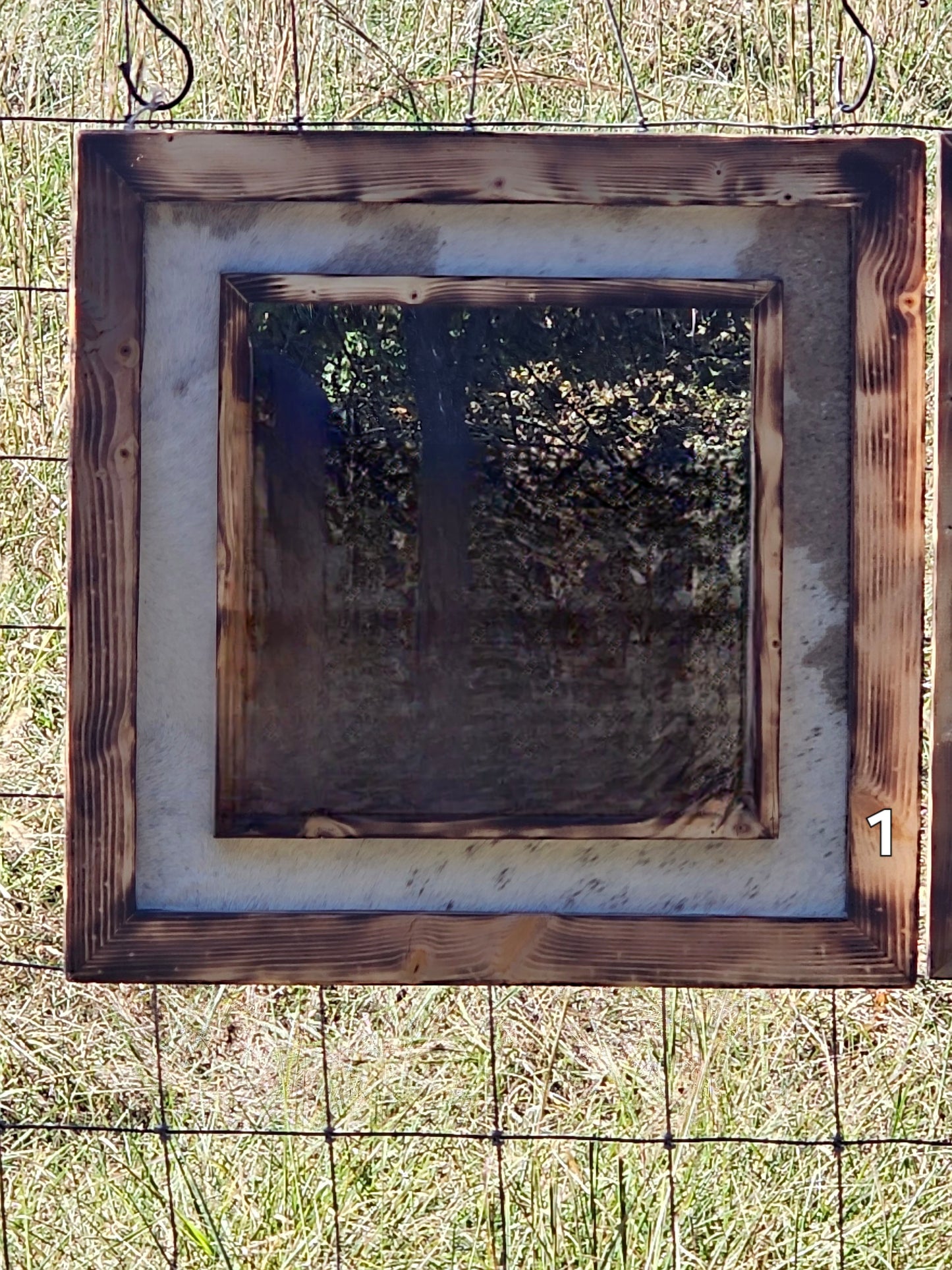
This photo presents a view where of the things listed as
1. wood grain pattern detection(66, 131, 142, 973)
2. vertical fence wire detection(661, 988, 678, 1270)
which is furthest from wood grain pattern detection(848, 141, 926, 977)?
wood grain pattern detection(66, 131, 142, 973)

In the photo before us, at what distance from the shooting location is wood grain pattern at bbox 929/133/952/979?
4.72 ft

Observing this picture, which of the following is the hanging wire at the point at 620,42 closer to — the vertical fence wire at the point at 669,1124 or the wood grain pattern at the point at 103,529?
the wood grain pattern at the point at 103,529

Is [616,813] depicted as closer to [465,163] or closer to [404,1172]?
[465,163]

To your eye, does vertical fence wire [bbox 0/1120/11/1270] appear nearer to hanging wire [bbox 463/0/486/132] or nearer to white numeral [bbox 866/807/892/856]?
white numeral [bbox 866/807/892/856]

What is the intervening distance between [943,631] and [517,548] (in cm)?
51

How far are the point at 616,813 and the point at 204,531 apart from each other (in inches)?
22.4

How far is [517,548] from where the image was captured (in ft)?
4.67

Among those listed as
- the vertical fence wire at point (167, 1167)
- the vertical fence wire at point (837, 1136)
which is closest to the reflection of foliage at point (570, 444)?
the vertical fence wire at point (837, 1136)

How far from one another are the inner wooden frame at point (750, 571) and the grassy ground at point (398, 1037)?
702 mm

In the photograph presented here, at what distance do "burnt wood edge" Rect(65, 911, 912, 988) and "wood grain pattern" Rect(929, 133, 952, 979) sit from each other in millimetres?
84

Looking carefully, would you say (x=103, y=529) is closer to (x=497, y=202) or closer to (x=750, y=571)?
(x=497, y=202)

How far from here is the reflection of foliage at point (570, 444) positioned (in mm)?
1408

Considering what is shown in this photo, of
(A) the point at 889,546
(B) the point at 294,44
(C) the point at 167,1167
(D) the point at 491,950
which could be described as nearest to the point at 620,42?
(B) the point at 294,44

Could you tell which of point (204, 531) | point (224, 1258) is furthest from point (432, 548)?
point (224, 1258)
